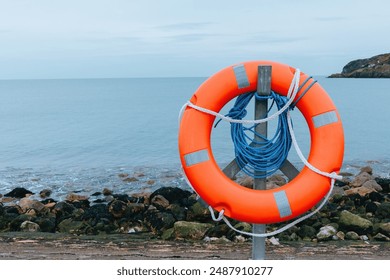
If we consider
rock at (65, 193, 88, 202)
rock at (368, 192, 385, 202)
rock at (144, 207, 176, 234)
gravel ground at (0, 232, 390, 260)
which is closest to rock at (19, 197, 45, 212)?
rock at (65, 193, 88, 202)

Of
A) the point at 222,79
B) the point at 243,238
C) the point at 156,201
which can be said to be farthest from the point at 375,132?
the point at 222,79

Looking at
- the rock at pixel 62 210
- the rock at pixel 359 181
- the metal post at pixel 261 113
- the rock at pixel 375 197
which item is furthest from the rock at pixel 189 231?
the rock at pixel 359 181

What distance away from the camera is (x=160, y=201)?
6703mm

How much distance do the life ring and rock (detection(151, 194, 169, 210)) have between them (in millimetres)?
3183

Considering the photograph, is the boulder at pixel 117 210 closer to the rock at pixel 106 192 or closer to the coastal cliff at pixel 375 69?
the rock at pixel 106 192

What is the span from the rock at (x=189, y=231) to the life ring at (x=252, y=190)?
4.77ft

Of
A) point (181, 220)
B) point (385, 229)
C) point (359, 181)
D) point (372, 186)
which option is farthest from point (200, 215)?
point (359, 181)

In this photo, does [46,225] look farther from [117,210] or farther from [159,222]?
[159,222]

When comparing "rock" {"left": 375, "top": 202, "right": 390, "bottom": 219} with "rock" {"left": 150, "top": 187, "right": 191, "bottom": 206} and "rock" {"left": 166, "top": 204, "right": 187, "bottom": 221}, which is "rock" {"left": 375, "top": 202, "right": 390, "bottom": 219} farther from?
"rock" {"left": 150, "top": 187, "right": 191, "bottom": 206}

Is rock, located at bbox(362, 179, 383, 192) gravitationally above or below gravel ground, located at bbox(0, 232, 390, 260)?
above

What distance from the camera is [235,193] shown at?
11.1 ft

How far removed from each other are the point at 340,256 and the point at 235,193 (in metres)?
1.36

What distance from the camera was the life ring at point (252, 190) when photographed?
3.38 metres

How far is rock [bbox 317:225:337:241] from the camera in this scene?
487 centimetres
